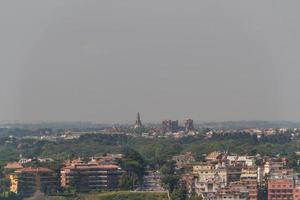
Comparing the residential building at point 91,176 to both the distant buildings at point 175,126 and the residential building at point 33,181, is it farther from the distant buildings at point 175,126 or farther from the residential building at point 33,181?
the distant buildings at point 175,126

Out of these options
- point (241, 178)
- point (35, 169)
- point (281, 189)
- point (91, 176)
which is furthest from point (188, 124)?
point (281, 189)

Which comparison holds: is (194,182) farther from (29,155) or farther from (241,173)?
(29,155)

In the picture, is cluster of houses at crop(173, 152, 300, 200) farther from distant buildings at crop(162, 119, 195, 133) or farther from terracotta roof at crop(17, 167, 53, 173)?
distant buildings at crop(162, 119, 195, 133)

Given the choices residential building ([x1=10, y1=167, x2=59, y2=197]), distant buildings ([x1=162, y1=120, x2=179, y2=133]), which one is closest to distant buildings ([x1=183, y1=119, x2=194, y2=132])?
distant buildings ([x1=162, y1=120, x2=179, y2=133])

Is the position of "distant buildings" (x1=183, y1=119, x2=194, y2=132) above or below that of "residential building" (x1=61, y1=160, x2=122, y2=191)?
above

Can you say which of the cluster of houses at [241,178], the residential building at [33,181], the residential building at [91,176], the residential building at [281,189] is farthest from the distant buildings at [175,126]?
the residential building at [281,189]

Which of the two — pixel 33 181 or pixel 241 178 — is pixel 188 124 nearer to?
pixel 33 181

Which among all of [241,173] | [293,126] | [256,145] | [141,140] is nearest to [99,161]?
[241,173]

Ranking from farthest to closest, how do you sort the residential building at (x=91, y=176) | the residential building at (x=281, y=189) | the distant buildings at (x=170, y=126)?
the distant buildings at (x=170, y=126), the residential building at (x=91, y=176), the residential building at (x=281, y=189)
